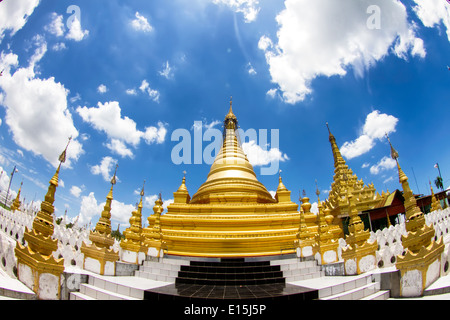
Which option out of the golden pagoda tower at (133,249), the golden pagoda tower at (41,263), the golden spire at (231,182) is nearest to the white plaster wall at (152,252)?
the golden pagoda tower at (133,249)

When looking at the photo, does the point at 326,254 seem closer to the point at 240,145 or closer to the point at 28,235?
the point at 28,235

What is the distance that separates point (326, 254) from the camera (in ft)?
26.3

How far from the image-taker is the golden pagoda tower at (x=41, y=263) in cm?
508

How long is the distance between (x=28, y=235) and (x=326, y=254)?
10.1 m

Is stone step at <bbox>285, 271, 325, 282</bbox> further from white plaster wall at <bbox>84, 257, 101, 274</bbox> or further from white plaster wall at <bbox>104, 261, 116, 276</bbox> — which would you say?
white plaster wall at <bbox>84, 257, 101, 274</bbox>

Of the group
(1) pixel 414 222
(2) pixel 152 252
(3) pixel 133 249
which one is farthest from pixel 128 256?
(1) pixel 414 222

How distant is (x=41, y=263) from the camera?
5.12m

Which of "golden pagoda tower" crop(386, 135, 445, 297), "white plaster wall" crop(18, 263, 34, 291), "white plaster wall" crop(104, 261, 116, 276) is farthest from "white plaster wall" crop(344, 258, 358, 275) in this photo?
"white plaster wall" crop(18, 263, 34, 291)

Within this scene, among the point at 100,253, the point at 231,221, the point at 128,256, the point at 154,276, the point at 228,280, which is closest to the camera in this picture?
the point at 228,280

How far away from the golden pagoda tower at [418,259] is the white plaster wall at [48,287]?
28.1 ft

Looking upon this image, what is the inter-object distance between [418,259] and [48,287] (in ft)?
29.8

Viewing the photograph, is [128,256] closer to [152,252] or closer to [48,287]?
[152,252]

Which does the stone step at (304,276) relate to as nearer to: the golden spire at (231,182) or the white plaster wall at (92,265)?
the white plaster wall at (92,265)

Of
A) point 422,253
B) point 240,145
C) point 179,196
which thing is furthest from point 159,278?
point 240,145
